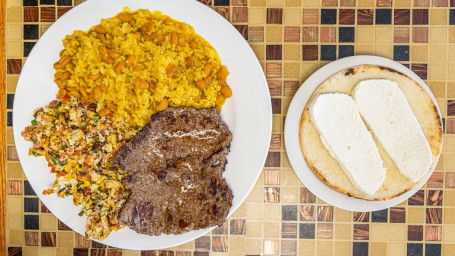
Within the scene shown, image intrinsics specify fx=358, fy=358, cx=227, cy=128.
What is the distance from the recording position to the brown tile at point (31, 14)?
312cm

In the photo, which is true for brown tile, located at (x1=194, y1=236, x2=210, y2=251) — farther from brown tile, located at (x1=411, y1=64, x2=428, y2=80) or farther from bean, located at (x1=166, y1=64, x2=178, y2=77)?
brown tile, located at (x1=411, y1=64, x2=428, y2=80)

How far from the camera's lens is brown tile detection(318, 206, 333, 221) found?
10.5 feet

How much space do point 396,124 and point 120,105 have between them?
2.21 m

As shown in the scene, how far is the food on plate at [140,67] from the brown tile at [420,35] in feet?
5.56

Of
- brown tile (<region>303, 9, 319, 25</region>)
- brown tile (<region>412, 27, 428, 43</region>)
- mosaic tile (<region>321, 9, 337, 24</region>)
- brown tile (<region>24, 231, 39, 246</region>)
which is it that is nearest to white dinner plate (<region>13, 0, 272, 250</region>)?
brown tile (<region>24, 231, 39, 246</region>)

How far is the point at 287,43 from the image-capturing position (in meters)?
3.12

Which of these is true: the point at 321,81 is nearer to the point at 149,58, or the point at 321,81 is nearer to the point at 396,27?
the point at 396,27

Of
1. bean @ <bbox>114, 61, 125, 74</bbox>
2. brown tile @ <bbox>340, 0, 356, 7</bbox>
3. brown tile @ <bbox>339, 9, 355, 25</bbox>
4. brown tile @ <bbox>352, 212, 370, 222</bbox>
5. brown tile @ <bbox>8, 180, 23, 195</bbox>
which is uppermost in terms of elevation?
brown tile @ <bbox>340, 0, 356, 7</bbox>

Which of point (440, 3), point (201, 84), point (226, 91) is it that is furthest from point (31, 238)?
point (440, 3)

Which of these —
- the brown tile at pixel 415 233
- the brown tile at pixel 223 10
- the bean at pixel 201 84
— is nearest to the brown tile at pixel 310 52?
the brown tile at pixel 223 10

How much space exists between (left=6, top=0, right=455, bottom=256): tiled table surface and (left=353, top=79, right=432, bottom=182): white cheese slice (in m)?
0.40

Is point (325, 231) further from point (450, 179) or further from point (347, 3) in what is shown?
point (347, 3)

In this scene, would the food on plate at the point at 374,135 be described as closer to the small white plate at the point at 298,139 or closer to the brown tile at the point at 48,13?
the small white plate at the point at 298,139

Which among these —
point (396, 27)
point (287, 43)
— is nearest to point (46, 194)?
point (287, 43)
